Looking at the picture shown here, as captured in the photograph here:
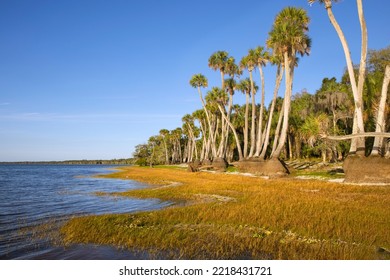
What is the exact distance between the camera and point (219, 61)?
67000mm

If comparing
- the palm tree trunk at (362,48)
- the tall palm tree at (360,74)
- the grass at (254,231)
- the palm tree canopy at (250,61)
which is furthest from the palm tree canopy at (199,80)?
the grass at (254,231)

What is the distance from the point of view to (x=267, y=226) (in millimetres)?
11352

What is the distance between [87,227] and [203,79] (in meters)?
67.9

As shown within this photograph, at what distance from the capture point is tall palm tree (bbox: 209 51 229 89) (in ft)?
221

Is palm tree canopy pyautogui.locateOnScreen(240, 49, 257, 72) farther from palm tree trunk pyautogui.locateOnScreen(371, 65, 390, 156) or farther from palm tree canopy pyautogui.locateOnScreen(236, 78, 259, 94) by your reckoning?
palm tree trunk pyautogui.locateOnScreen(371, 65, 390, 156)

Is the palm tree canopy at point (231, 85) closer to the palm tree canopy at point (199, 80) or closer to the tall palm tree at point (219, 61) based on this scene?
the tall palm tree at point (219, 61)

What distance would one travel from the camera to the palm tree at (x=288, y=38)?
39375mm

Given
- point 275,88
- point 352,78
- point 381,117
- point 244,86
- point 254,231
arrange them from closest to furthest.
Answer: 1. point 254,231
2. point 381,117
3. point 352,78
4. point 275,88
5. point 244,86

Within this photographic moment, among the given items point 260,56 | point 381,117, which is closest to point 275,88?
point 260,56

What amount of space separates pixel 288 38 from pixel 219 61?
28.9 m

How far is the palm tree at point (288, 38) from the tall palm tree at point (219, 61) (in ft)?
84.8

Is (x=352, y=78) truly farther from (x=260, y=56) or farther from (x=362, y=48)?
(x=260, y=56)
